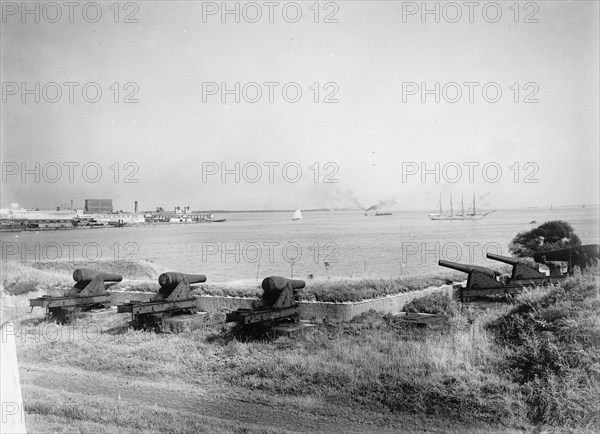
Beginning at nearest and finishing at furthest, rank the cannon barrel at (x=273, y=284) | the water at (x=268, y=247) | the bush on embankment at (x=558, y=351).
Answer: the bush on embankment at (x=558, y=351), the cannon barrel at (x=273, y=284), the water at (x=268, y=247)

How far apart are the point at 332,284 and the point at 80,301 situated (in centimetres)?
649

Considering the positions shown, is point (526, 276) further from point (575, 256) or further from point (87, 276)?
point (87, 276)

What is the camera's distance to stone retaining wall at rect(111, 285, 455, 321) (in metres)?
12.4

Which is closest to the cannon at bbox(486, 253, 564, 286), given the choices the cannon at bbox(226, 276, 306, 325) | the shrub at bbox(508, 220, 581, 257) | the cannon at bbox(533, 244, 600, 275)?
the cannon at bbox(533, 244, 600, 275)

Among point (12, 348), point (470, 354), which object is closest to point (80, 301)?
point (12, 348)

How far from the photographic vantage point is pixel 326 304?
489 inches

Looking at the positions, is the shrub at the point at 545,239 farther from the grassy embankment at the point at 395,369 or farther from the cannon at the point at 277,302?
the cannon at the point at 277,302

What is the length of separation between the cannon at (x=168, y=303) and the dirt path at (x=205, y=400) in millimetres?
2472

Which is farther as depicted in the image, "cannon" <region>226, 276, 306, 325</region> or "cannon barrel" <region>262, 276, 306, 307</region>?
"cannon barrel" <region>262, 276, 306, 307</region>

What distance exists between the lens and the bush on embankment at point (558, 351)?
6.84 meters

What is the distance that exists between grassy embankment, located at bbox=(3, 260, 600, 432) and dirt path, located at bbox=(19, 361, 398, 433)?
0.37 ft

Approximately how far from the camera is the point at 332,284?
46.1ft

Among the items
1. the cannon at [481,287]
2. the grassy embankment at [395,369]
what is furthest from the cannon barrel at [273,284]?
the cannon at [481,287]

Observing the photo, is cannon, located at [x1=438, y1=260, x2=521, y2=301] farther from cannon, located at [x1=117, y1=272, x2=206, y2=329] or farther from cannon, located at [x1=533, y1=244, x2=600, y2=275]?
cannon, located at [x1=117, y1=272, x2=206, y2=329]
